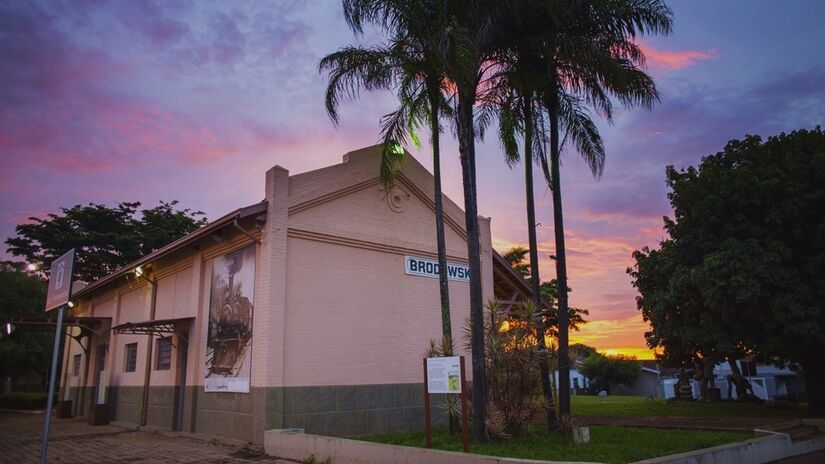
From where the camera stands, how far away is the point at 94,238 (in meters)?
41.4

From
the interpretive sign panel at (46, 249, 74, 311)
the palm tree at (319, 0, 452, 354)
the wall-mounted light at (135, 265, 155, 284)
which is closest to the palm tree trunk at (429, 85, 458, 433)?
the palm tree at (319, 0, 452, 354)

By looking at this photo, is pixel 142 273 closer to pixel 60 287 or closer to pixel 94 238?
pixel 60 287

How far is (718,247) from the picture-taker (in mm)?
17188

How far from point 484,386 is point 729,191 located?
10.8 m

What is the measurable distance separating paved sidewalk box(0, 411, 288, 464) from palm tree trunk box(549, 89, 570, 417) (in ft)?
19.3

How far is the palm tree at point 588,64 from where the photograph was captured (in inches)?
487

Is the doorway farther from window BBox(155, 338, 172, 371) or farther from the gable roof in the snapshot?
the gable roof

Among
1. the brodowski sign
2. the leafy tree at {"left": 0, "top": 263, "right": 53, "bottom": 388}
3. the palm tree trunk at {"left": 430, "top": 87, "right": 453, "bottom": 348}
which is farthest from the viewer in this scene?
the leafy tree at {"left": 0, "top": 263, "right": 53, "bottom": 388}

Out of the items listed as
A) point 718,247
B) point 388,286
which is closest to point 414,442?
point 388,286

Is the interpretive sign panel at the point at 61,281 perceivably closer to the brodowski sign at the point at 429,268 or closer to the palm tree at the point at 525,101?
the palm tree at the point at 525,101

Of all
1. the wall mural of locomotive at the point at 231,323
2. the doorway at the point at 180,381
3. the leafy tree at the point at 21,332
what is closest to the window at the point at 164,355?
the doorway at the point at 180,381

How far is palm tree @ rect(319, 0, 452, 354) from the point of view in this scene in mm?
12559

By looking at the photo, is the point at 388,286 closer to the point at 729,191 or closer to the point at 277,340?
the point at 277,340

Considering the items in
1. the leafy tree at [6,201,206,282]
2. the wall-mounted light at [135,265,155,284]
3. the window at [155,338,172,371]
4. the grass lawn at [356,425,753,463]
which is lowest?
the grass lawn at [356,425,753,463]
